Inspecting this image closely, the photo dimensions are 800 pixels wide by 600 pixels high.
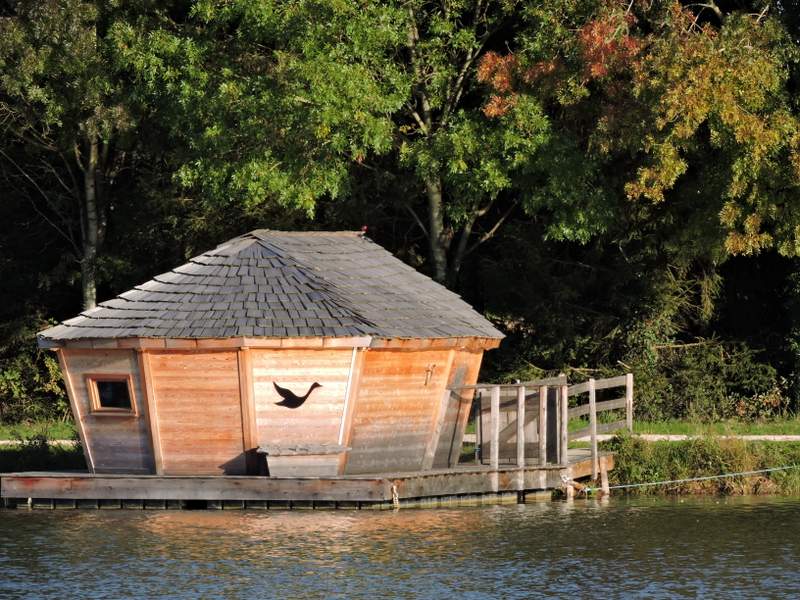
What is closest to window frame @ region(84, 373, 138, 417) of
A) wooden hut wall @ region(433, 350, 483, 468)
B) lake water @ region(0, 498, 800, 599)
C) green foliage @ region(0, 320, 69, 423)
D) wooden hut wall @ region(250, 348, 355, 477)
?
lake water @ region(0, 498, 800, 599)

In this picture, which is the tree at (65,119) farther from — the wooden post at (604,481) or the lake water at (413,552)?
the wooden post at (604,481)

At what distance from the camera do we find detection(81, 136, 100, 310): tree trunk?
3953 centimetres

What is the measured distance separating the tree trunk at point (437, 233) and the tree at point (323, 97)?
0.23 feet

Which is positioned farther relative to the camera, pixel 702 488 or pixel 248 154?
pixel 248 154

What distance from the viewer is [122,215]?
40938mm

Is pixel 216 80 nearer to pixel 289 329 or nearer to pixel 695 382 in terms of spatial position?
pixel 289 329

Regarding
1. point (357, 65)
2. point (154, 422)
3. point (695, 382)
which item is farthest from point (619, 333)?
point (154, 422)

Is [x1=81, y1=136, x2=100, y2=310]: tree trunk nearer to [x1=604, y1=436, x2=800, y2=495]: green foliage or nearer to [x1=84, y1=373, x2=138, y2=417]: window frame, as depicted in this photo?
[x1=84, y1=373, x2=138, y2=417]: window frame

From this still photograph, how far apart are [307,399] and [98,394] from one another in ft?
11.8

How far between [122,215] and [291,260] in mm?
14557

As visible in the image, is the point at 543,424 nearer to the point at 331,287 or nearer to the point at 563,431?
the point at 563,431

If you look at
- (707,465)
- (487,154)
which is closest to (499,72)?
(487,154)

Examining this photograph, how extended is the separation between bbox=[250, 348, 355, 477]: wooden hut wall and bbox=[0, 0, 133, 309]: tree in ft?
41.8

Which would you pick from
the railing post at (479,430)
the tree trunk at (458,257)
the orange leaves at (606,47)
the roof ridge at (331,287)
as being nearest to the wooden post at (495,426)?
the railing post at (479,430)
